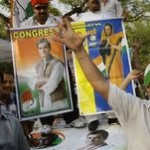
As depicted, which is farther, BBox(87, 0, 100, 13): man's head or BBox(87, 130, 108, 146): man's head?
BBox(87, 0, 100, 13): man's head

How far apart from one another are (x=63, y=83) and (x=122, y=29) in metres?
0.69

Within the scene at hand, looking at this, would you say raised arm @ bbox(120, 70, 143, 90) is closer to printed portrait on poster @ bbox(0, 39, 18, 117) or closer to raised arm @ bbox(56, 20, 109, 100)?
printed portrait on poster @ bbox(0, 39, 18, 117)

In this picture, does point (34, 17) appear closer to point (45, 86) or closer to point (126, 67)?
point (45, 86)

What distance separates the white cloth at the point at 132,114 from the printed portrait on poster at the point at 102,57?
1565 mm

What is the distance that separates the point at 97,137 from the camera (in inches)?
158

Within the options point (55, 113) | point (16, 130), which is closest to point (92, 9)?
point (55, 113)

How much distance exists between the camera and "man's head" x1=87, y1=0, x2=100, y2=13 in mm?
4508

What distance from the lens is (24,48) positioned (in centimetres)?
428

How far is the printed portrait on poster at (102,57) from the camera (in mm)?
4160

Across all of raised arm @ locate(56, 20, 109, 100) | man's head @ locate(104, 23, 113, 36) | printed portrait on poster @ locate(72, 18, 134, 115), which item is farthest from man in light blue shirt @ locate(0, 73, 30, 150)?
man's head @ locate(104, 23, 113, 36)

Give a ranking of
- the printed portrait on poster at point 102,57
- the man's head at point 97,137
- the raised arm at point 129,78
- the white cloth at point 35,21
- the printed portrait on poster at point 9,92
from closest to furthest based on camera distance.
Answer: the raised arm at point 129,78, the man's head at point 97,137, the printed portrait on poster at point 102,57, the printed portrait on poster at point 9,92, the white cloth at point 35,21

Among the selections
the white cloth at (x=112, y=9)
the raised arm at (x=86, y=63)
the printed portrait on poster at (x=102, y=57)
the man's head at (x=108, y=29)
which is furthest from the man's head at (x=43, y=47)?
the raised arm at (x=86, y=63)

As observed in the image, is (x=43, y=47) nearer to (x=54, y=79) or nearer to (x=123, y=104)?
(x=54, y=79)

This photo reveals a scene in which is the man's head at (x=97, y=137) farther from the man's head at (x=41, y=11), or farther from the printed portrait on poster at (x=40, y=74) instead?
the man's head at (x=41, y=11)
